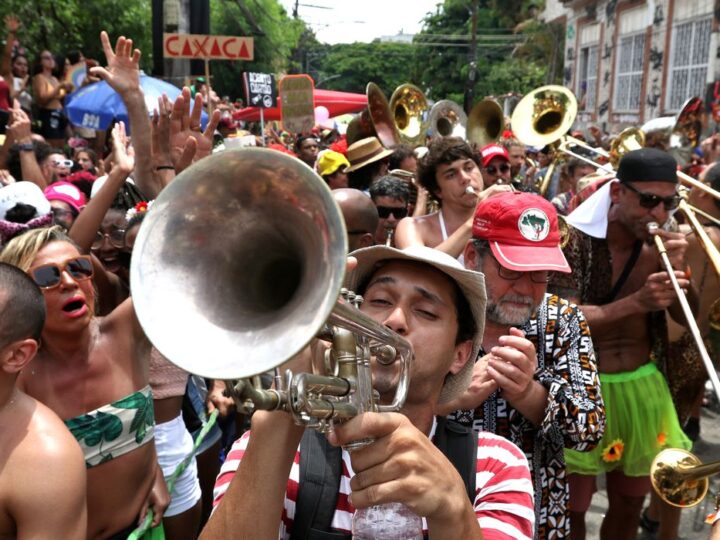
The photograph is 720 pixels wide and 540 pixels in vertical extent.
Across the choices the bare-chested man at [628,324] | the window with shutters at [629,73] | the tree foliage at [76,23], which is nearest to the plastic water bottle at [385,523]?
the bare-chested man at [628,324]

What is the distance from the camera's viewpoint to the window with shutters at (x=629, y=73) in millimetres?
25141

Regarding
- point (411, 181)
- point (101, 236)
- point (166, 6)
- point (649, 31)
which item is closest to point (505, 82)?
point (649, 31)

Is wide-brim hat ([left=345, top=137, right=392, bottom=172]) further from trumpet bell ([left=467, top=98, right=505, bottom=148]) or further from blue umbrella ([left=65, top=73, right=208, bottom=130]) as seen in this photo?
blue umbrella ([left=65, top=73, right=208, bottom=130])

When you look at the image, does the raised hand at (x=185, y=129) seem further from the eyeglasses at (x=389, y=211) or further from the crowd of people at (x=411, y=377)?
the eyeglasses at (x=389, y=211)

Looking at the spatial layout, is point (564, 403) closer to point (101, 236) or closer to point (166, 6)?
point (101, 236)

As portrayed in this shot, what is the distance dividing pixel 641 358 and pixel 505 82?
37349mm

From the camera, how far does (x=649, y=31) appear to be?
23906mm

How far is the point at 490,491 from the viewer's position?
73.4 inches

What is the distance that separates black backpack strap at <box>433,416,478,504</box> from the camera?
74.0 inches

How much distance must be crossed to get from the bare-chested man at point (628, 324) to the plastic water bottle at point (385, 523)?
6.87ft

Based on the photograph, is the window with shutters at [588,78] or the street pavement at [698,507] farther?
the window with shutters at [588,78]

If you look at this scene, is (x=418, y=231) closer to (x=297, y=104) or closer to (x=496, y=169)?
(x=496, y=169)

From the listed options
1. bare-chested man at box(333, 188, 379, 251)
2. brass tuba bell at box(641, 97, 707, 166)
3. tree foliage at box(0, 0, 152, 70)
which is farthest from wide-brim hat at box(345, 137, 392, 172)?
tree foliage at box(0, 0, 152, 70)

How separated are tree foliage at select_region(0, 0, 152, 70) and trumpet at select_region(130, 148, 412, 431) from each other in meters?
13.0
